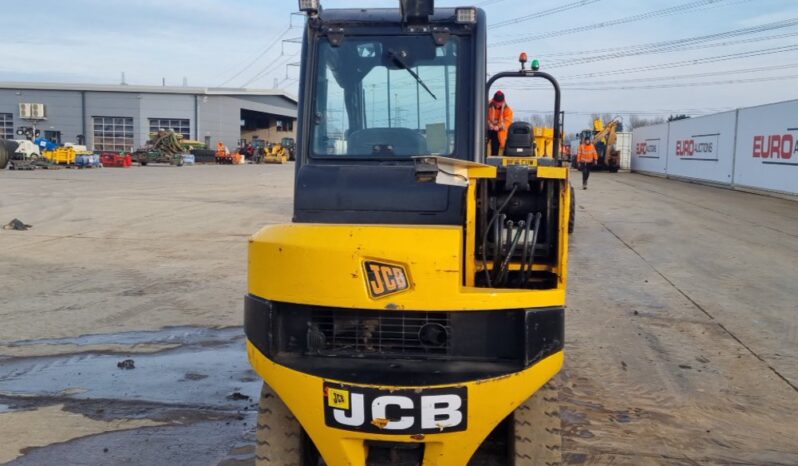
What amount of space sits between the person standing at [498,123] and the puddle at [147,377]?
3130mm

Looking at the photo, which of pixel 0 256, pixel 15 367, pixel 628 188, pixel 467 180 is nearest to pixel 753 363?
pixel 467 180

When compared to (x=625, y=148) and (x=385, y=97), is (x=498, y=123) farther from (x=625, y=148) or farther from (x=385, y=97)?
(x=625, y=148)

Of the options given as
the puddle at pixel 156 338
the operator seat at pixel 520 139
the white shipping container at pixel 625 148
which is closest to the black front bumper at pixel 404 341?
the puddle at pixel 156 338

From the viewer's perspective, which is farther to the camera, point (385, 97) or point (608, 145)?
point (608, 145)

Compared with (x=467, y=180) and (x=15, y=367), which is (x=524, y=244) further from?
(x=15, y=367)

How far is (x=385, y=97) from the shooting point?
4691mm

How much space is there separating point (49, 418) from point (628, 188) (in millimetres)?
27207

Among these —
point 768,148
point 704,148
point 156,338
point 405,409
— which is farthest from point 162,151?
point 405,409

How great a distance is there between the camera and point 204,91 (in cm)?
6919

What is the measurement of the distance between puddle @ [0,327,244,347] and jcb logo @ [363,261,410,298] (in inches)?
161

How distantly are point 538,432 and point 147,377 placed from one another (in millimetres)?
3580

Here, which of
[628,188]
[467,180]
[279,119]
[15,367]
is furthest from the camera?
[279,119]

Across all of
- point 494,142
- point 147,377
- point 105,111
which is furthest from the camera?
A: point 105,111

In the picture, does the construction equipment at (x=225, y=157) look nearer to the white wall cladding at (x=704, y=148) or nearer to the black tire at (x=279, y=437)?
the white wall cladding at (x=704, y=148)
